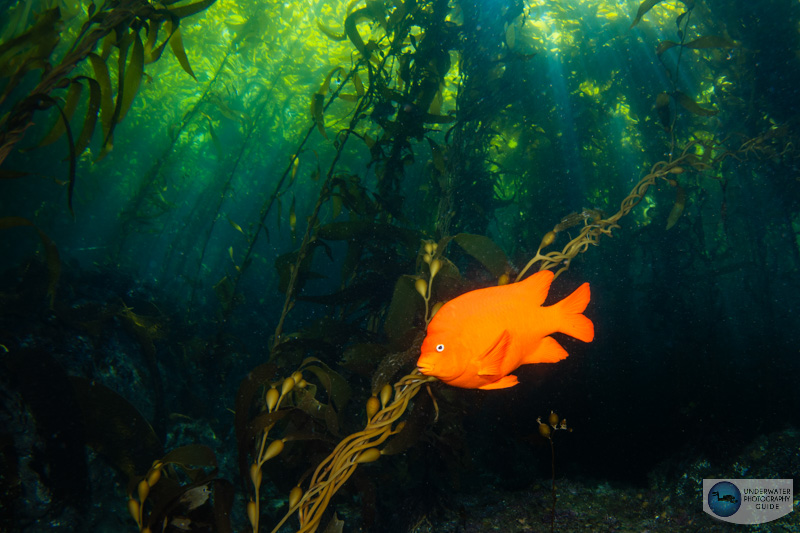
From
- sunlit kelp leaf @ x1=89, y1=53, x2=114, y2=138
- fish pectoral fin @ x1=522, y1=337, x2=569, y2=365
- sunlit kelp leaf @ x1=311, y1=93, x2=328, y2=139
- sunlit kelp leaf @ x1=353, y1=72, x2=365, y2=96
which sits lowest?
fish pectoral fin @ x1=522, y1=337, x2=569, y2=365

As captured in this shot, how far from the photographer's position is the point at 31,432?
2.12m

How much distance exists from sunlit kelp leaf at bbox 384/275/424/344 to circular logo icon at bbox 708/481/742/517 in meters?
2.50

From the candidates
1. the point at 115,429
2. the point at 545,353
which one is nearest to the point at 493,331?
the point at 545,353

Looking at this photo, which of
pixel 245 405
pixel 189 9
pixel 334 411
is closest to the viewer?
pixel 245 405

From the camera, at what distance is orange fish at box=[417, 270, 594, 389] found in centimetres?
114

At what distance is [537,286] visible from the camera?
1304 mm

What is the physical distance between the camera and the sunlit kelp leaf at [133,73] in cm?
222

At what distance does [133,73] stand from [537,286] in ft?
10.4

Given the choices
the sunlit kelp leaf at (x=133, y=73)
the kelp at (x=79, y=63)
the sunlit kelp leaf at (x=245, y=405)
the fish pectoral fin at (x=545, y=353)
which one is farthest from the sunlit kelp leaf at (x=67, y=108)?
the fish pectoral fin at (x=545, y=353)

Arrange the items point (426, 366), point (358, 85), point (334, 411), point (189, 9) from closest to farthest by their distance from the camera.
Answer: point (426, 366)
point (334, 411)
point (189, 9)
point (358, 85)

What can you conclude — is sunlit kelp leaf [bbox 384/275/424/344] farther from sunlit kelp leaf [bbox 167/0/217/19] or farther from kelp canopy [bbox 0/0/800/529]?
sunlit kelp leaf [bbox 167/0/217/19]

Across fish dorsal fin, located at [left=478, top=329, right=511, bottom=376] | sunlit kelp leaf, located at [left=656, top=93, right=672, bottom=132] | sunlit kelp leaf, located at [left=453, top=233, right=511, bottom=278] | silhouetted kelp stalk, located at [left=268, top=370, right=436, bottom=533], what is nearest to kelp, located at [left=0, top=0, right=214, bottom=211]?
silhouetted kelp stalk, located at [left=268, top=370, right=436, bottom=533]

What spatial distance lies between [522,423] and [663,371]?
3.49 m

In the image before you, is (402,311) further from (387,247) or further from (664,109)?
(664,109)
